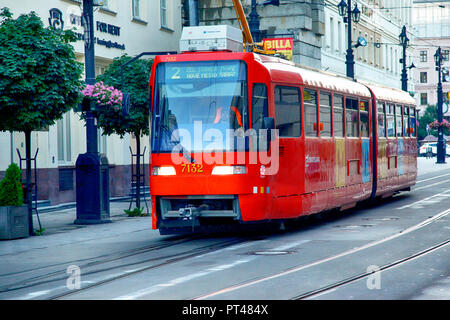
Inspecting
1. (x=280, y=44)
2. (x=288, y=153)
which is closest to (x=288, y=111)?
(x=288, y=153)

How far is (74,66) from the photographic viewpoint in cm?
1694

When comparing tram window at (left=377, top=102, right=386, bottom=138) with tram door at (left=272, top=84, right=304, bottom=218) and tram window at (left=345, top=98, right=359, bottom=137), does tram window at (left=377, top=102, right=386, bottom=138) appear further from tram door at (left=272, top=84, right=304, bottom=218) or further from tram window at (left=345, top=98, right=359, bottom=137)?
tram door at (left=272, top=84, right=304, bottom=218)

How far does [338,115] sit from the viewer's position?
743 inches

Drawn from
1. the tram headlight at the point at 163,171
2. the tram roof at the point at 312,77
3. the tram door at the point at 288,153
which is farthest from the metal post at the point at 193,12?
the tram headlight at the point at 163,171

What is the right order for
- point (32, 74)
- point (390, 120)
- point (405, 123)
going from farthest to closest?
point (405, 123)
point (390, 120)
point (32, 74)

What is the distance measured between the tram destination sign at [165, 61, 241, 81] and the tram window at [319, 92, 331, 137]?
3.19m

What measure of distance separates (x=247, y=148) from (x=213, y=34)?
7.32 ft

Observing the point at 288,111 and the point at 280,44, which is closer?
the point at 288,111

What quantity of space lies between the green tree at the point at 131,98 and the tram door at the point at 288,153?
6.26 m

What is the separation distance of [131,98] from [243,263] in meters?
10.9

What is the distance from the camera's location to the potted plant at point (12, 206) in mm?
16297

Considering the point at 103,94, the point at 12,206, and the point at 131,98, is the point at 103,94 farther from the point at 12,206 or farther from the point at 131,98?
the point at 12,206
